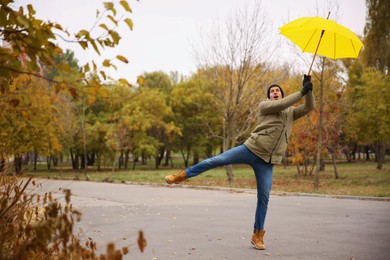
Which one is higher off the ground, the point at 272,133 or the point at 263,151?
the point at 272,133

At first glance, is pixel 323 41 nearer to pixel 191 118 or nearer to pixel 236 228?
pixel 236 228

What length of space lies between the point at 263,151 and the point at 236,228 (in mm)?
2260

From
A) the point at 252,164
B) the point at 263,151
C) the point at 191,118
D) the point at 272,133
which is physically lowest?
the point at 252,164

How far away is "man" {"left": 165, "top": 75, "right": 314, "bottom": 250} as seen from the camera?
5.65 m

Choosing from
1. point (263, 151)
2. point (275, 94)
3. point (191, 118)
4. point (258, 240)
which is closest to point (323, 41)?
point (275, 94)

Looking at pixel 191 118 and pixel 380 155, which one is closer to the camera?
pixel 380 155

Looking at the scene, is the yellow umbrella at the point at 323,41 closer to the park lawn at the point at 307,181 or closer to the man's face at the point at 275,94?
the man's face at the point at 275,94

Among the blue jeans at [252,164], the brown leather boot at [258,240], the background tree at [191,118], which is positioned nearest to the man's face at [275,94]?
the blue jeans at [252,164]

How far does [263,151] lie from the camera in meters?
5.69

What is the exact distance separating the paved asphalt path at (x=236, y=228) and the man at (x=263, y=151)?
64cm

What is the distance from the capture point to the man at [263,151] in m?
5.65

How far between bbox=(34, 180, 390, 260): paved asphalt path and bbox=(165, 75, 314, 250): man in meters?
0.64

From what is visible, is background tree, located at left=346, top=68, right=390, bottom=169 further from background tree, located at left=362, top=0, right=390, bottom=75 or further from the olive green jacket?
the olive green jacket

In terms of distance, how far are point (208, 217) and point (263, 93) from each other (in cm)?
1182
